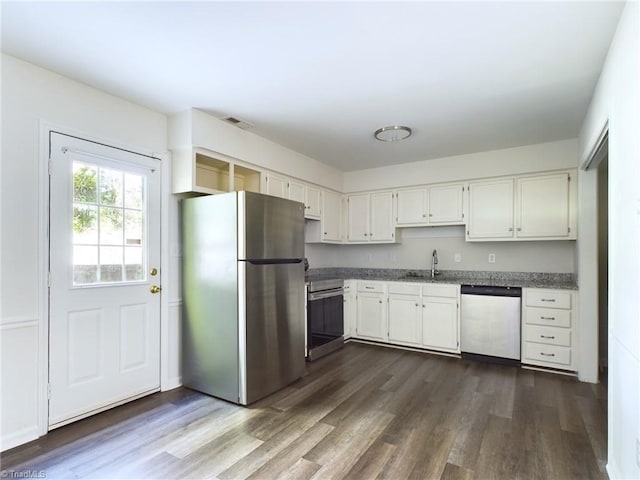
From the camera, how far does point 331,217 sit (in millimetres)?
4828

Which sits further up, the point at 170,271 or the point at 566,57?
the point at 566,57

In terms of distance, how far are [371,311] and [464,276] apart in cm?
131

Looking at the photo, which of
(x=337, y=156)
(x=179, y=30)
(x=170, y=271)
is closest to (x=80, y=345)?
(x=170, y=271)

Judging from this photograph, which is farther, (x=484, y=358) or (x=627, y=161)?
(x=484, y=358)

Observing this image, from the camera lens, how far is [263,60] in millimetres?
2135

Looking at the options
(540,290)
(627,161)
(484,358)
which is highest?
(627,161)

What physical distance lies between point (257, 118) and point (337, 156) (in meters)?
1.46

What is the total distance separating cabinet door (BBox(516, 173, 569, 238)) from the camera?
12.0 feet

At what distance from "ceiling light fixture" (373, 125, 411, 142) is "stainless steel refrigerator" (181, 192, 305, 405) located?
1.13 metres

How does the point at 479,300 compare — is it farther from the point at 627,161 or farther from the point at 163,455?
the point at 163,455

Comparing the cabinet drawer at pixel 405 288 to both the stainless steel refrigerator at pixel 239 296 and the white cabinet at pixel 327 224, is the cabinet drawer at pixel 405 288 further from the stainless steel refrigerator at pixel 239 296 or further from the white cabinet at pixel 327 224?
the stainless steel refrigerator at pixel 239 296

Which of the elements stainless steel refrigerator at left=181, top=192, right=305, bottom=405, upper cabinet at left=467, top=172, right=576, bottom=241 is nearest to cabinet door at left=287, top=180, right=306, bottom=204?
stainless steel refrigerator at left=181, top=192, right=305, bottom=405

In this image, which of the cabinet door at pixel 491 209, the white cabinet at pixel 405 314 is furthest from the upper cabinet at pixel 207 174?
the cabinet door at pixel 491 209

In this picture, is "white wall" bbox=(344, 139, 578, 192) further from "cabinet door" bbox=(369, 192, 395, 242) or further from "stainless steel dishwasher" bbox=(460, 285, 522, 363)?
"stainless steel dishwasher" bbox=(460, 285, 522, 363)
